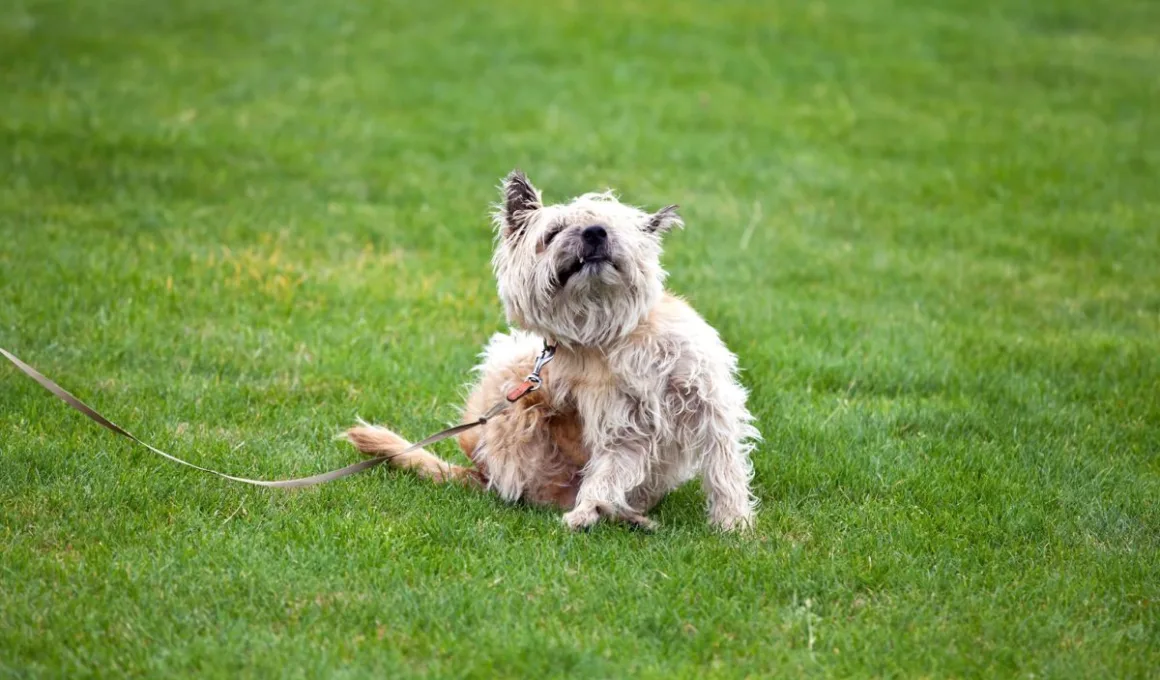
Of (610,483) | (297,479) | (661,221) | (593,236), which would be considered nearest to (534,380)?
(610,483)

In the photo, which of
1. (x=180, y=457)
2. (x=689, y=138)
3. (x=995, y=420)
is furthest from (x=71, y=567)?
(x=689, y=138)

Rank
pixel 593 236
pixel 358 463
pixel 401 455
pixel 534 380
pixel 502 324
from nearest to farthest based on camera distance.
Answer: pixel 593 236
pixel 534 380
pixel 358 463
pixel 401 455
pixel 502 324

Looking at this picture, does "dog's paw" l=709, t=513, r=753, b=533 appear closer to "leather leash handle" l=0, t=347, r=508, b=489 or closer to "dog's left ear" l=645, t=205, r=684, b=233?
"leather leash handle" l=0, t=347, r=508, b=489

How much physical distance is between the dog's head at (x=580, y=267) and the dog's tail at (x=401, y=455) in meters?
0.85

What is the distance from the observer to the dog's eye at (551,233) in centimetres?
554

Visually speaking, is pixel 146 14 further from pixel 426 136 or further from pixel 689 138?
pixel 689 138

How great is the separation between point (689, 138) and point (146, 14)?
781cm

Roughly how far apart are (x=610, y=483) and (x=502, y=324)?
3.09m

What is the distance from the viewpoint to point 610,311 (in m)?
5.49

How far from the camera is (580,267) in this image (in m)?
5.43

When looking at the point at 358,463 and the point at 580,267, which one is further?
the point at 358,463

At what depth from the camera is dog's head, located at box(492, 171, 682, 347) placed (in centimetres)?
541

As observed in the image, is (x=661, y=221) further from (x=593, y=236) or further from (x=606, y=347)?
(x=606, y=347)

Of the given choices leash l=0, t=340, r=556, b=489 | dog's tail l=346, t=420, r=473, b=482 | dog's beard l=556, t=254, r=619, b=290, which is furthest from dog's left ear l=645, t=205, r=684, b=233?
dog's tail l=346, t=420, r=473, b=482
